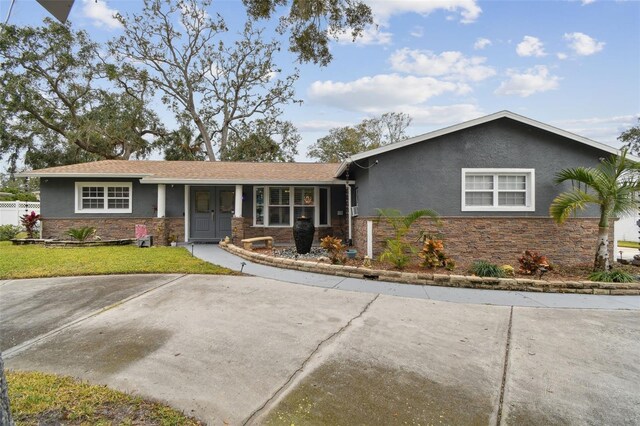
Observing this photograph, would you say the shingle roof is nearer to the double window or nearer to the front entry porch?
the double window

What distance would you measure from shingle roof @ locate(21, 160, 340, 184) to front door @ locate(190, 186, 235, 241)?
0.72 m

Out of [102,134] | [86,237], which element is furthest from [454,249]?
[102,134]

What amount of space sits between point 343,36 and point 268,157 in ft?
76.4

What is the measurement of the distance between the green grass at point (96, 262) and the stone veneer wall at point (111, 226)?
1650 millimetres

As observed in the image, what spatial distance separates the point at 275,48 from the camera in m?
27.3

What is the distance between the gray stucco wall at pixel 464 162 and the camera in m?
9.24

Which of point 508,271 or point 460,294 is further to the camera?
point 508,271

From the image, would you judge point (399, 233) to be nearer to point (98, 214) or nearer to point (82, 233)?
point (82, 233)

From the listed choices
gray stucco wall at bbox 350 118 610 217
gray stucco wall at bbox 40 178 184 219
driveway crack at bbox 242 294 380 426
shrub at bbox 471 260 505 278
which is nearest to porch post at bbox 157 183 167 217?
gray stucco wall at bbox 40 178 184 219

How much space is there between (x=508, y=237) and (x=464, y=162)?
2370 millimetres

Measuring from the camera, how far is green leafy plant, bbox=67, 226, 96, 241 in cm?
1207

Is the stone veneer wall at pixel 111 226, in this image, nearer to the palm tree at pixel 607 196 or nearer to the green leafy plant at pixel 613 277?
the palm tree at pixel 607 196

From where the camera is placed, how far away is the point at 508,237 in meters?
9.22

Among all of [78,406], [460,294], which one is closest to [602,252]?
[460,294]
